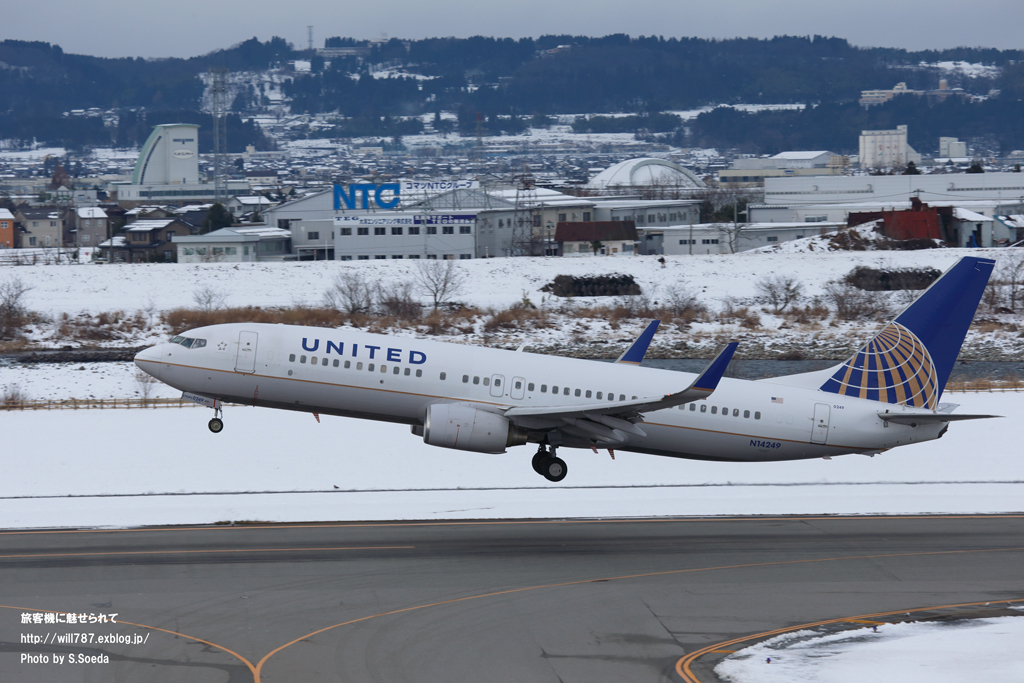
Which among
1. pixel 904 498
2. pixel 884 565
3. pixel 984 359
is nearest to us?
pixel 884 565

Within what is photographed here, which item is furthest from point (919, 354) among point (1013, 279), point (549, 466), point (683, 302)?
point (1013, 279)

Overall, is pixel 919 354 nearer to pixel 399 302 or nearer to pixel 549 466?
pixel 549 466

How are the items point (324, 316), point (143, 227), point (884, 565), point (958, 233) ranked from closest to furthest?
1. point (884, 565)
2. point (324, 316)
3. point (958, 233)
4. point (143, 227)

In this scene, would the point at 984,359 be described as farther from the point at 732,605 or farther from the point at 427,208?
the point at 427,208

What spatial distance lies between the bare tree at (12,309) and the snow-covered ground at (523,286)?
1.45 meters

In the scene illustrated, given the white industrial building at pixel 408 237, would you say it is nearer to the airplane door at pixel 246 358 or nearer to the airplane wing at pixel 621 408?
the airplane door at pixel 246 358

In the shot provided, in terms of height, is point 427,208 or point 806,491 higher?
point 427,208

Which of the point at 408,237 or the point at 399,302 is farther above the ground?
the point at 408,237

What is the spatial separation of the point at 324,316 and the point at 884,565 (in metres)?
64.0

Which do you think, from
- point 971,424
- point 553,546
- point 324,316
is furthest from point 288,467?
point 324,316

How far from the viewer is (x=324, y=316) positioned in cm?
8750

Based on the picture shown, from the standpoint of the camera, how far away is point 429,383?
110 ft

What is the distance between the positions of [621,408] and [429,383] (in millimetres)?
6253

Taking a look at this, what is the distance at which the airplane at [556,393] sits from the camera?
1314 inches
